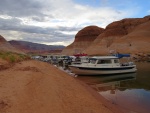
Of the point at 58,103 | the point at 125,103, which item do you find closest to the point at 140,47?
the point at 125,103

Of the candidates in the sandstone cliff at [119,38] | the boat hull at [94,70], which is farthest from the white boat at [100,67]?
the sandstone cliff at [119,38]

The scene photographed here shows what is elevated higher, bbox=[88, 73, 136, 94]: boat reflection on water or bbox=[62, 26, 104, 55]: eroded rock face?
bbox=[62, 26, 104, 55]: eroded rock face

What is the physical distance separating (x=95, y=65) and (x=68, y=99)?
744 inches

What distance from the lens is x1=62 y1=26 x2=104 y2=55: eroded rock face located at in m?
165

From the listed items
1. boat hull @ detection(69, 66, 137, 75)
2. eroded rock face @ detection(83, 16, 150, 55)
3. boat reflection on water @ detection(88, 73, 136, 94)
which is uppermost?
eroded rock face @ detection(83, 16, 150, 55)

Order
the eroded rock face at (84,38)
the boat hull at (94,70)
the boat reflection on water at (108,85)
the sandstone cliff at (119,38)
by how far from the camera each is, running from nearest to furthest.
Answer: the boat reflection on water at (108,85) → the boat hull at (94,70) → the sandstone cliff at (119,38) → the eroded rock face at (84,38)

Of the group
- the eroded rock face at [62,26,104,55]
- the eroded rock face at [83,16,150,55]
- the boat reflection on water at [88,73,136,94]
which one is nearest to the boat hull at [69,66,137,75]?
the boat reflection on water at [88,73,136,94]

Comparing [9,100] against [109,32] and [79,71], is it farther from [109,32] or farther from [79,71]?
[109,32]

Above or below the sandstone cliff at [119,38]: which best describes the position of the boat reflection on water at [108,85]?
below

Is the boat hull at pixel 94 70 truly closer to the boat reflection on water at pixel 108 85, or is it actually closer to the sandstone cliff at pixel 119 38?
the boat reflection on water at pixel 108 85

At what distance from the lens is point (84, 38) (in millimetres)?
172125

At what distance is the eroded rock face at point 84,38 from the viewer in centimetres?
16524

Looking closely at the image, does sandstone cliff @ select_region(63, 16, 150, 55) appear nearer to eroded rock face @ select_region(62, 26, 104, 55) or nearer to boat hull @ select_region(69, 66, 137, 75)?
eroded rock face @ select_region(62, 26, 104, 55)

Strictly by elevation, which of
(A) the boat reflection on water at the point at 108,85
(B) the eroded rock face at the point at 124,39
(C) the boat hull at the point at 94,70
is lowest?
(A) the boat reflection on water at the point at 108,85
